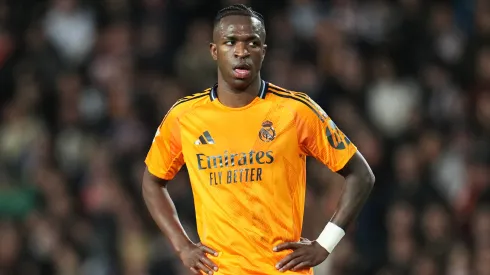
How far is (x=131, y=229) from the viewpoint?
11.8 metres

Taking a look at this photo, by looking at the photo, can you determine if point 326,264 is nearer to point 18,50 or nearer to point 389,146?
point 389,146

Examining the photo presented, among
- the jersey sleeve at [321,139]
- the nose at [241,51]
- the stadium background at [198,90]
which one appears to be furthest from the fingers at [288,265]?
the stadium background at [198,90]

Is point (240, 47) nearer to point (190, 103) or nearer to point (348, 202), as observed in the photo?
point (190, 103)

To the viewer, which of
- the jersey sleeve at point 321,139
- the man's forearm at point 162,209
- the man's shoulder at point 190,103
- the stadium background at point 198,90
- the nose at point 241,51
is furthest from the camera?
the stadium background at point 198,90

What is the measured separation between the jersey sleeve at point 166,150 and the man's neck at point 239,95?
323 mm

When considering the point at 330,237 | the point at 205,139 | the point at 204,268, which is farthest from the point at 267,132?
the point at 204,268

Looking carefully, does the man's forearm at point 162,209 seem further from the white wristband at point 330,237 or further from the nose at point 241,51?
the nose at point 241,51

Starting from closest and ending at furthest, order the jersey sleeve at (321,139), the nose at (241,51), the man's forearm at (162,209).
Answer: the nose at (241,51)
the jersey sleeve at (321,139)
the man's forearm at (162,209)

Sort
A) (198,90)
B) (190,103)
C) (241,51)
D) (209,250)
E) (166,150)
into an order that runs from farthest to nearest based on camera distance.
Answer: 1. (198,90)
2. (166,150)
3. (190,103)
4. (209,250)
5. (241,51)

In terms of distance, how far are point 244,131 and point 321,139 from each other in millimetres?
414

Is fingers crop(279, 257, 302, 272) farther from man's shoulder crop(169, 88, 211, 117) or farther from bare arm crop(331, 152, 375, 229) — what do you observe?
man's shoulder crop(169, 88, 211, 117)

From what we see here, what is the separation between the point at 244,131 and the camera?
20.8ft

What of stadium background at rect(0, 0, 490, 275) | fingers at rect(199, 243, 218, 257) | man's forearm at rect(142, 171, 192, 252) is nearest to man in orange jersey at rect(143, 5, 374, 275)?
fingers at rect(199, 243, 218, 257)

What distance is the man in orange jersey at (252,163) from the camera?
6.27 meters
